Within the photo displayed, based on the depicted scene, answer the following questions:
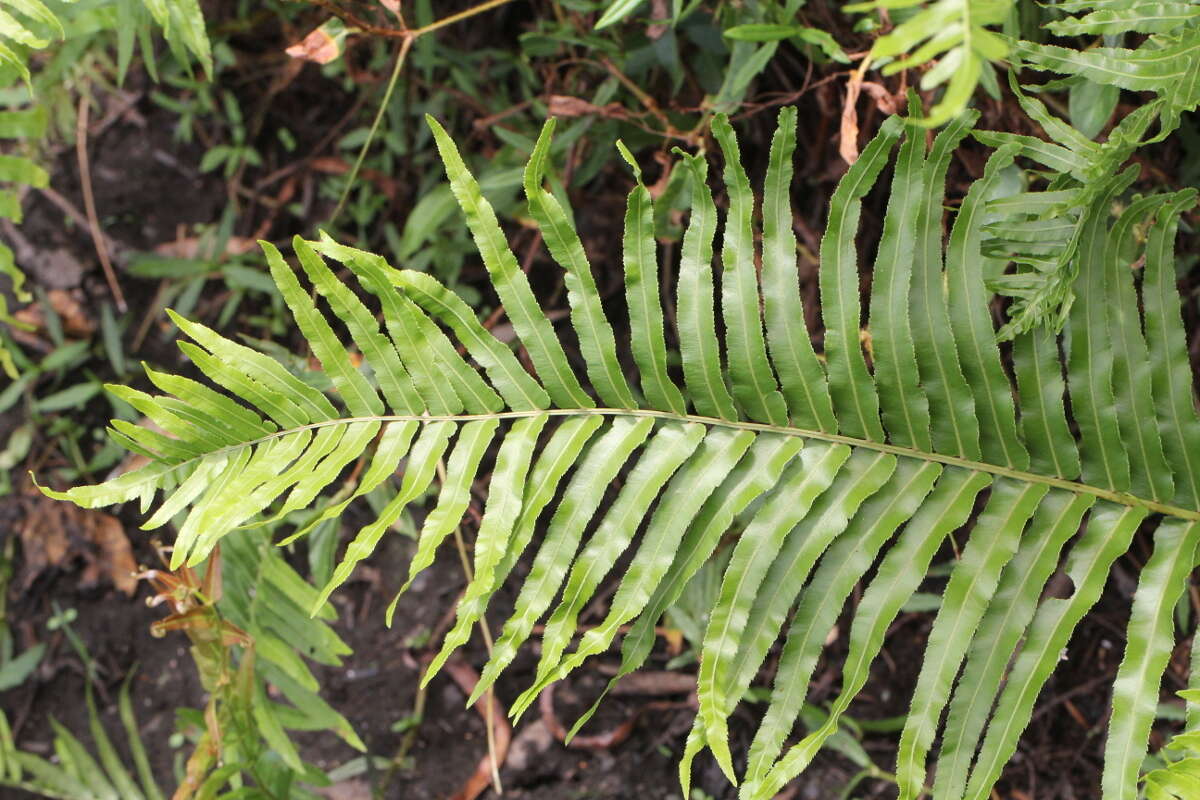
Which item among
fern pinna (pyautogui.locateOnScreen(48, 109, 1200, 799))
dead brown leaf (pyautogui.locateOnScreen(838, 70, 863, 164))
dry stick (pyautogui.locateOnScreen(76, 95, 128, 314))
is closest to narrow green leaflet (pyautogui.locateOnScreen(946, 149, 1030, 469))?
fern pinna (pyautogui.locateOnScreen(48, 109, 1200, 799))

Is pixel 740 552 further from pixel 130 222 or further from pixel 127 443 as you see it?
pixel 130 222

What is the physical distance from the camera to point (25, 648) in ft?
9.66

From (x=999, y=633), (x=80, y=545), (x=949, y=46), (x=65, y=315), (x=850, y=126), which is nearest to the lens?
(x=949, y=46)

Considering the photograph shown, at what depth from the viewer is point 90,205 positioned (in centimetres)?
310

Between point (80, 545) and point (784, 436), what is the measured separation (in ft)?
7.45

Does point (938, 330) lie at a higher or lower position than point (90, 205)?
lower

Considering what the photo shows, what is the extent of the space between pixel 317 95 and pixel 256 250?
492 millimetres

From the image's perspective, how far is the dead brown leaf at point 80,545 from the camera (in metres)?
2.94

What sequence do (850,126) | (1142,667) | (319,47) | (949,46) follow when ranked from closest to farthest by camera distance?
(949,46) → (1142,667) → (850,126) → (319,47)

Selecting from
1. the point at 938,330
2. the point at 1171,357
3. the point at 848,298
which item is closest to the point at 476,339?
the point at 848,298

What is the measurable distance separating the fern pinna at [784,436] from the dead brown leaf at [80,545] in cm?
161

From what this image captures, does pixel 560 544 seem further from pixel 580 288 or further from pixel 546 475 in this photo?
pixel 580 288

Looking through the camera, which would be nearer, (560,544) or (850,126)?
(560,544)

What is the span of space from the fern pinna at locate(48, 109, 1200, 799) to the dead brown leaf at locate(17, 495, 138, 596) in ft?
5.30
